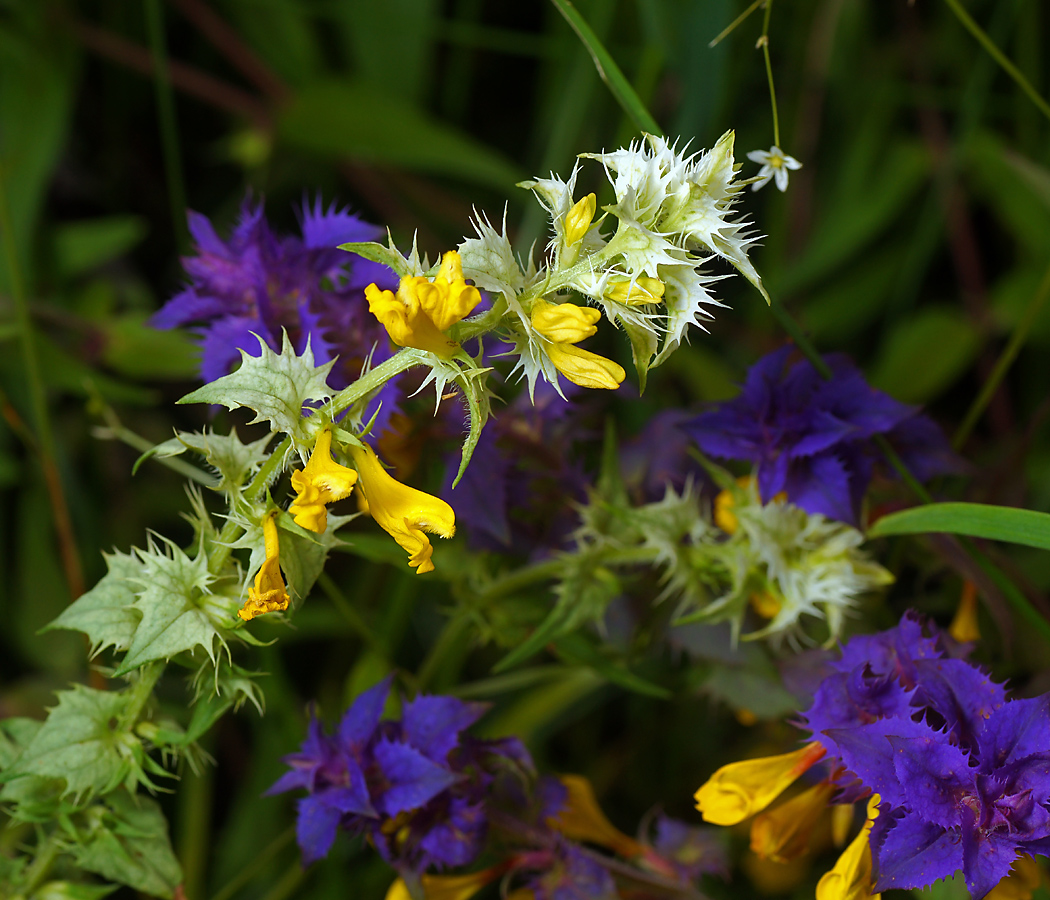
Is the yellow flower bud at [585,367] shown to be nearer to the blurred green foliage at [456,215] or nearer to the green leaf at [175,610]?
the green leaf at [175,610]

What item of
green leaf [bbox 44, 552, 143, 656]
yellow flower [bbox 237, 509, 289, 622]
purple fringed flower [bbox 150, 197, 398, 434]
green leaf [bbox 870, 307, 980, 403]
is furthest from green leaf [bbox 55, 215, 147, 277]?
green leaf [bbox 870, 307, 980, 403]

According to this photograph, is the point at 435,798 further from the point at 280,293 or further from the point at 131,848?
the point at 280,293

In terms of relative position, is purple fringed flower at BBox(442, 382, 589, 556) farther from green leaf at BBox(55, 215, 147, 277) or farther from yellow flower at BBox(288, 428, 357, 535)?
green leaf at BBox(55, 215, 147, 277)

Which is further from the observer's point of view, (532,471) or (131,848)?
(532,471)

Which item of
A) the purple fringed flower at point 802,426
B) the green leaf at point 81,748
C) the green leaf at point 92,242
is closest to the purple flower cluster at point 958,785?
the purple fringed flower at point 802,426

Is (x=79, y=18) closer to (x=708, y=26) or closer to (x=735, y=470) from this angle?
(x=708, y=26)

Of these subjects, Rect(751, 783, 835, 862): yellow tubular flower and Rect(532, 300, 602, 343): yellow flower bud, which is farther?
Rect(751, 783, 835, 862): yellow tubular flower

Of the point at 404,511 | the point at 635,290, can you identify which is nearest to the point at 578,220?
the point at 635,290
